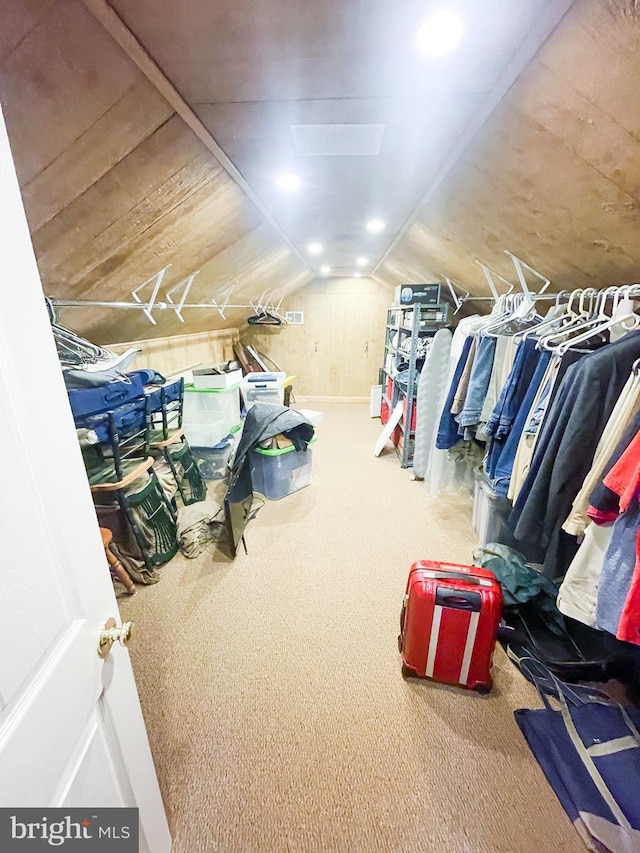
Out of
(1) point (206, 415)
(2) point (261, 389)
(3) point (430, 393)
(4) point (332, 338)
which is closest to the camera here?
(3) point (430, 393)

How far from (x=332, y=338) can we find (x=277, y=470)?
378 cm

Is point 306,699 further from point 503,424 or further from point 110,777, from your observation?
point 503,424

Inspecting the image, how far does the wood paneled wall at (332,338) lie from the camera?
6.07 metres

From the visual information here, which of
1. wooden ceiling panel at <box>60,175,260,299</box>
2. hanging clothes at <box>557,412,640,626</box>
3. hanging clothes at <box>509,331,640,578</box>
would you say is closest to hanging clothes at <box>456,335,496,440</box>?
hanging clothes at <box>509,331,640,578</box>

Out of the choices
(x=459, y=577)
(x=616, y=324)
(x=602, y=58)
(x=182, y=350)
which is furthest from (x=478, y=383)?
(x=182, y=350)

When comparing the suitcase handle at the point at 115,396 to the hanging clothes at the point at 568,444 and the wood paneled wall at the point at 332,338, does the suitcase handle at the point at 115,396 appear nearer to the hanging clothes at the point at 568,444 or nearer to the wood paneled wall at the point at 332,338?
the hanging clothes at the point at 568,444

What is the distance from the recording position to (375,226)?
2693 mm

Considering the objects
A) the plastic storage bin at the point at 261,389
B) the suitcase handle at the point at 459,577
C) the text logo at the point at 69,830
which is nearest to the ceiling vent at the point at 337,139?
the suitcase handle at the point at 459,577

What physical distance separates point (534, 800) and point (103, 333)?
3374mm

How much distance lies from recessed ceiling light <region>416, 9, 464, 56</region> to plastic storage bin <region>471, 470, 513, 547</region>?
1.89 meters

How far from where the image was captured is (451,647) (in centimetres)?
150

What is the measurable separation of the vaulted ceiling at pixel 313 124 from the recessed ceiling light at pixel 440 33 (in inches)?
1.4

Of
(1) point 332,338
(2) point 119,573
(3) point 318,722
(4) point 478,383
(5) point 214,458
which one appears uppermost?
(1) point 332,338

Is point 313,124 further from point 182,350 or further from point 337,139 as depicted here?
point 182,350
